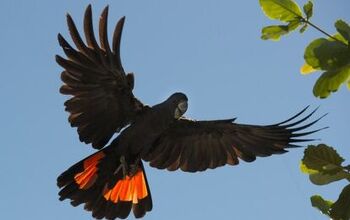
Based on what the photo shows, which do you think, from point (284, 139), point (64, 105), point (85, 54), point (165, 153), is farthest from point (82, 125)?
point (284, 139)

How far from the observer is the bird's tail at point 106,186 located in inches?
250

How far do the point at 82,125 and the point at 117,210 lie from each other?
3.63 ft

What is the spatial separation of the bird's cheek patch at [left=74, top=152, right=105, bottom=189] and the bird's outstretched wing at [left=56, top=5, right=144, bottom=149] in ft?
0.44

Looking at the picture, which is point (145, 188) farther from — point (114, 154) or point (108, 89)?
point (108, 89)

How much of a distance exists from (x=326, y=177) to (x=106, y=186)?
4.63 metres

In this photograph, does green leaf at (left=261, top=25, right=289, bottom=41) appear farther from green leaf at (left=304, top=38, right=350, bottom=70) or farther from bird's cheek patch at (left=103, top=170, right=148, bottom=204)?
bird's cheek patch at (left=103, top=170, right=148, bottom=204)

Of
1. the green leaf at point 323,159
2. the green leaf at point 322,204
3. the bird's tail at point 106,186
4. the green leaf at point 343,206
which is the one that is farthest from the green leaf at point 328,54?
the bird's tail at point 106,186

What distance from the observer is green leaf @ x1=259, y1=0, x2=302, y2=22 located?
90.9 inches

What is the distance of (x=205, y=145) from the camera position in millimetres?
7266

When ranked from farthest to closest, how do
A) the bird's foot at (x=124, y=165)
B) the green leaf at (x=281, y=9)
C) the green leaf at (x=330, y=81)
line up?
the bird's foot at (x=124, y=165), the green leaf at (x=281, y=9), the green leaf at (x=330, y=81)

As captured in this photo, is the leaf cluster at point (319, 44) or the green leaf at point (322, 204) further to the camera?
the green leaf at point (322, 204)

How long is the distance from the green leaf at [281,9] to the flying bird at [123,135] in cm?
348

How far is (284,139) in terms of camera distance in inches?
263

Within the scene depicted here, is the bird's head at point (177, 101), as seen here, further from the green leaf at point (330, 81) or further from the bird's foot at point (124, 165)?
the green leaf at point (330, 81)
